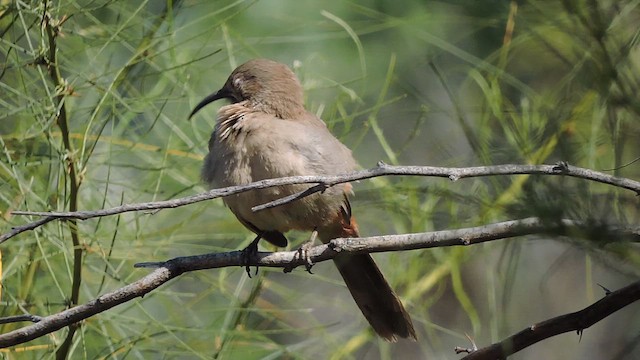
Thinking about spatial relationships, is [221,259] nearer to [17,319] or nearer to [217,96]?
[17,319]

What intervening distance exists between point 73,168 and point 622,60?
2341mm

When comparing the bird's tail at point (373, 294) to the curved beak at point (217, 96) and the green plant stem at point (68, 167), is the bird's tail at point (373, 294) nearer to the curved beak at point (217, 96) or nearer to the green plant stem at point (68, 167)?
the curved beak at point (217, 96)

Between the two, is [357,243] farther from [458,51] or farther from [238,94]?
[458,51]

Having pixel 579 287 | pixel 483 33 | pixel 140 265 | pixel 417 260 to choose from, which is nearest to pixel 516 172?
pixel 140 265

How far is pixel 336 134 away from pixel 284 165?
55.0 inches

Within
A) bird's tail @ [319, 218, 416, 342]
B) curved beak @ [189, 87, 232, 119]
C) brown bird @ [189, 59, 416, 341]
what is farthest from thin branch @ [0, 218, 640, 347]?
curved beak @ [189, 87, 232, 119]

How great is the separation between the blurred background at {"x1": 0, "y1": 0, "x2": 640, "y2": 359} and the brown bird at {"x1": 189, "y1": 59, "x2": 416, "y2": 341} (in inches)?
11.8

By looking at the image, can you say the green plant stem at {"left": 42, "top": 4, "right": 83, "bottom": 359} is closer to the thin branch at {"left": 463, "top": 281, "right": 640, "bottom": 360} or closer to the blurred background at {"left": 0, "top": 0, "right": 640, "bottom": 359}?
the blurred background at {"left": 0, "top": 0, "right": 640, "bottom": 359}

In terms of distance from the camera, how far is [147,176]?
4914mm

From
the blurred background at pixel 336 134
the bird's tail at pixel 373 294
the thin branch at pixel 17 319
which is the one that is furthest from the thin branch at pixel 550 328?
the bird's tail at pixel 373 294

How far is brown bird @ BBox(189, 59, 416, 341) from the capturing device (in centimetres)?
388

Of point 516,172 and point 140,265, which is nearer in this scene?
point 516,172

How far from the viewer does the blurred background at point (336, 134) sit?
218 cm

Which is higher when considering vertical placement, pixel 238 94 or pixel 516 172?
pixel 238 94
